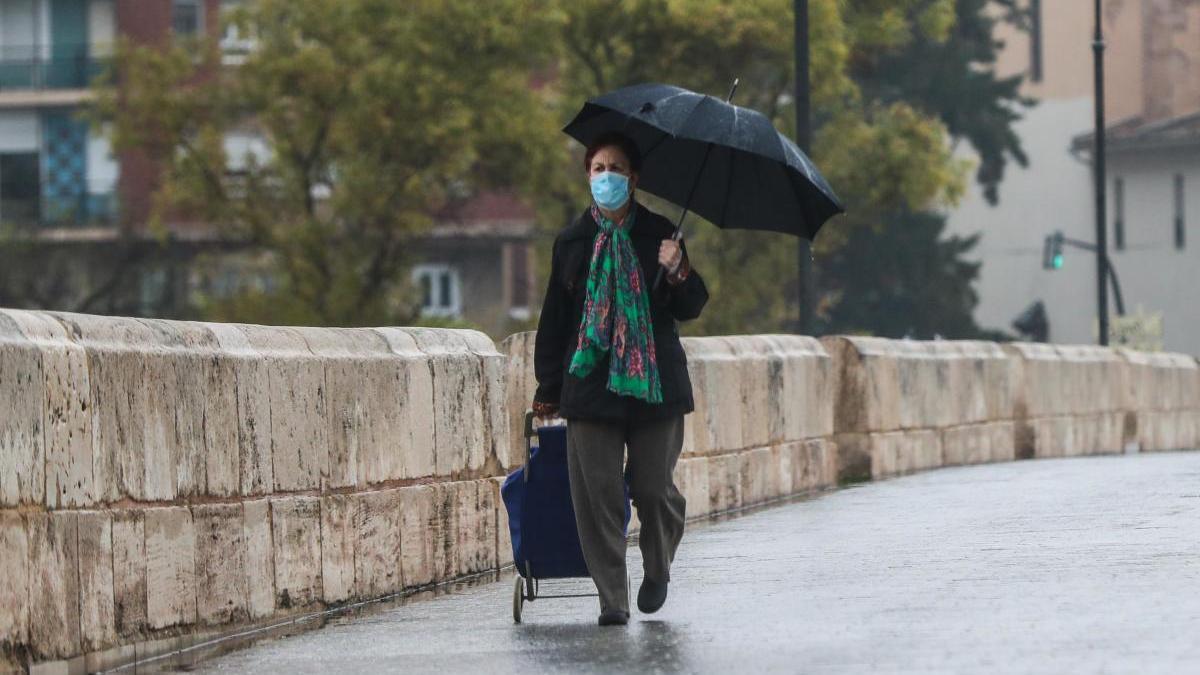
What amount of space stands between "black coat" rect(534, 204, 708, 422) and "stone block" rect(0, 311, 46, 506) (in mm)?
1824

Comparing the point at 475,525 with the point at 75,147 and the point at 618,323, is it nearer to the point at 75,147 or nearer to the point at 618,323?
the point at 618,323

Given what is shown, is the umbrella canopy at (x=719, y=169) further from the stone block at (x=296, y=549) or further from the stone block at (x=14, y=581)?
the stone block at (x=14, y=581)

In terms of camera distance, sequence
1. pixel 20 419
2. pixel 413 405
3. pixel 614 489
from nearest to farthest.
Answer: pixel 20 419, pixel 614 489, pixel 413 405

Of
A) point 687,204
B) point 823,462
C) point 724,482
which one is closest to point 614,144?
point 687,204

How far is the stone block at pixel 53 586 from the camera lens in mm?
7098

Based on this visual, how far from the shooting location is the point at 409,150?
3894 centimetres

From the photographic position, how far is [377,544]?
32.5 ft

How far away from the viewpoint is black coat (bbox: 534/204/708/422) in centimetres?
827

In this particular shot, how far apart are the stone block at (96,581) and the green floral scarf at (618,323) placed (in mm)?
1632

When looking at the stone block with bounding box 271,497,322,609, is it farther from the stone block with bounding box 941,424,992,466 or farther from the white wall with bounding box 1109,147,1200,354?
the white wall with bounding box 1109,147,1200,354

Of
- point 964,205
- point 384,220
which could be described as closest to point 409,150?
point 384,220

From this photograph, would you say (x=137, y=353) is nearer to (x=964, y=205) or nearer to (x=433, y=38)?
(x=433, y=38)

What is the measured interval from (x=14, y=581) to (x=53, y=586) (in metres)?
0.25

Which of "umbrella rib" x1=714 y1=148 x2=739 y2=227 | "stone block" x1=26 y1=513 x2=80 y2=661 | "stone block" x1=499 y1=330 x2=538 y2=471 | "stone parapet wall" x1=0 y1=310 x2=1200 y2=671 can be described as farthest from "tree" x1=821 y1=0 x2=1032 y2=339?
"stone block" x1=26 y1=513 x2=80 y2=661
